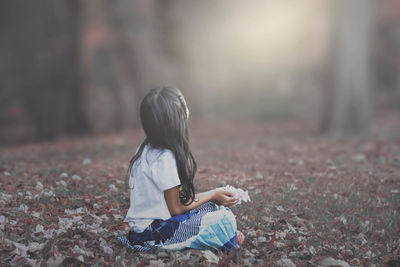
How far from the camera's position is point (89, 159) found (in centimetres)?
795

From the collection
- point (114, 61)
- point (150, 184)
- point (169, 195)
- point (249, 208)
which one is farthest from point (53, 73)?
point (169, 195)

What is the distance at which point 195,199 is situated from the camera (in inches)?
150

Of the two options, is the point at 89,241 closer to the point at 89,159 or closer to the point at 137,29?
the point at 89,159

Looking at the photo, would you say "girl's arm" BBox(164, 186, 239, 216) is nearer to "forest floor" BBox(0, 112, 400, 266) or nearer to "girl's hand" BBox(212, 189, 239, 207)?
"girl's hand" BBox(212, 189, 239, 207)

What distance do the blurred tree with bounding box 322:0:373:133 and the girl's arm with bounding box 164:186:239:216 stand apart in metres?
8.26

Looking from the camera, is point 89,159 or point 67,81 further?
point 67,81

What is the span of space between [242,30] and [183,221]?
19.2m

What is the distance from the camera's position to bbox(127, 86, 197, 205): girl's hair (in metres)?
3.57

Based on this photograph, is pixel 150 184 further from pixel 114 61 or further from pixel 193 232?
pixel 114 61

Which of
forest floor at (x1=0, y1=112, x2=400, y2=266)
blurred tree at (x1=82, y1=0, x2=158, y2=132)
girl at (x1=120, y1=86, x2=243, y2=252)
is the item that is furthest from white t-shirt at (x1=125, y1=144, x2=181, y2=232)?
blurred tree at (x1=82, y1=0, x2=158, y2=132)

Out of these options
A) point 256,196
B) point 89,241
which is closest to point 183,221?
point 89,241

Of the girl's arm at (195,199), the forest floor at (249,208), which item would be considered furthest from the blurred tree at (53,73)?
the girl's arm at (195,199)

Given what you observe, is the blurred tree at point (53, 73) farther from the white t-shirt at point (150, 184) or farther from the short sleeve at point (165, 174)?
the short sleeve at point (165, 174)

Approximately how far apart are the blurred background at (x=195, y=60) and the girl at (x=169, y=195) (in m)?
8.45
